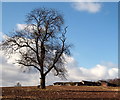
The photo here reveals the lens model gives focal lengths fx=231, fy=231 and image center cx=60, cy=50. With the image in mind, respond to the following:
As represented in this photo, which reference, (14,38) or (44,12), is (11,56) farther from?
(44,12)

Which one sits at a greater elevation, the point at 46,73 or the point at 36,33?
the point at 36,33

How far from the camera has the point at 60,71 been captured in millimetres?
29172

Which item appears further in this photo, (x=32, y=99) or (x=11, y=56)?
(x=11, y=56)

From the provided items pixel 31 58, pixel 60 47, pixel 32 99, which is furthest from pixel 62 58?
pixel 32 99

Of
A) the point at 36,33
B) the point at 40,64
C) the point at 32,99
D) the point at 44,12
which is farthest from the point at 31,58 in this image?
the point at 32,99

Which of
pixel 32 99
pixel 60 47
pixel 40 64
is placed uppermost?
pixel 60 47

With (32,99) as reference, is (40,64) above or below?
above

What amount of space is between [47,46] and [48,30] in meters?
2.07

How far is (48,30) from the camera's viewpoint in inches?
1145

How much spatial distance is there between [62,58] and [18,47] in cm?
569

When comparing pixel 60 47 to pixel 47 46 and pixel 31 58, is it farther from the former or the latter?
pixel 31 58

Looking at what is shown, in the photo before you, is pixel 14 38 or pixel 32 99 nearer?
pixel 32 99

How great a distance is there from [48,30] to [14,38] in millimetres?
4360

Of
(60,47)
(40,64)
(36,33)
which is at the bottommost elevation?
(40,64)
